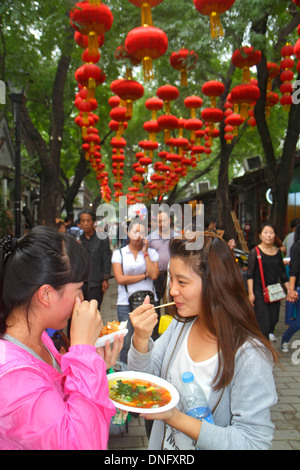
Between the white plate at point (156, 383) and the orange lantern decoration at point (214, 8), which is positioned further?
the orange lantern decoration at point (214, 8)

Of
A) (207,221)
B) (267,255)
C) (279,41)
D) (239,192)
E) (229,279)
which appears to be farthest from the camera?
(239,192)

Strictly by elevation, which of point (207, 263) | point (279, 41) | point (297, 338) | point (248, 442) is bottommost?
point (297, 338)

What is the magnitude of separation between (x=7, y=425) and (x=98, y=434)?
0.29m

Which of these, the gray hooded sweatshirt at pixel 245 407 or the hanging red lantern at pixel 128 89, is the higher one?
the hanging red lantern at pixel 128 89

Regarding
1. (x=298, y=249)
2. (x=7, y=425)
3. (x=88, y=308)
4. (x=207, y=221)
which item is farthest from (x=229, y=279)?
(x=207, y=221)

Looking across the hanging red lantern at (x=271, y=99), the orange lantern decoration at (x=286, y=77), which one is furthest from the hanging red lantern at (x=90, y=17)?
the hanging red lantern at (x=271, y=99)

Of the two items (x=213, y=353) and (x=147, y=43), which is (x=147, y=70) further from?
(x=213, y=353)

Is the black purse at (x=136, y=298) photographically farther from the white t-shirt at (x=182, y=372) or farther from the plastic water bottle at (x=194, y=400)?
the plastic water bottle at (x=194, y=400)

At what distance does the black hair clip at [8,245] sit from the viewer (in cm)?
136

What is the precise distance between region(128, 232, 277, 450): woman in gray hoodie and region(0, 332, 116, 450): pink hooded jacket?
254 millimetres

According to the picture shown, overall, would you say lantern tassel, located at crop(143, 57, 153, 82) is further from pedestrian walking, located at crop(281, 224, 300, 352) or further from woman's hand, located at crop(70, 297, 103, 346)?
woman's hand, located at crop(70, 297, 103, 346)

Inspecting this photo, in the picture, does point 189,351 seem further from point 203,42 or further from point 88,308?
point 203,42

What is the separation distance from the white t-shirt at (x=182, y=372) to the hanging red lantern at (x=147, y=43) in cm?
366

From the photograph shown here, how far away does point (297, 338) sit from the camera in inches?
247
